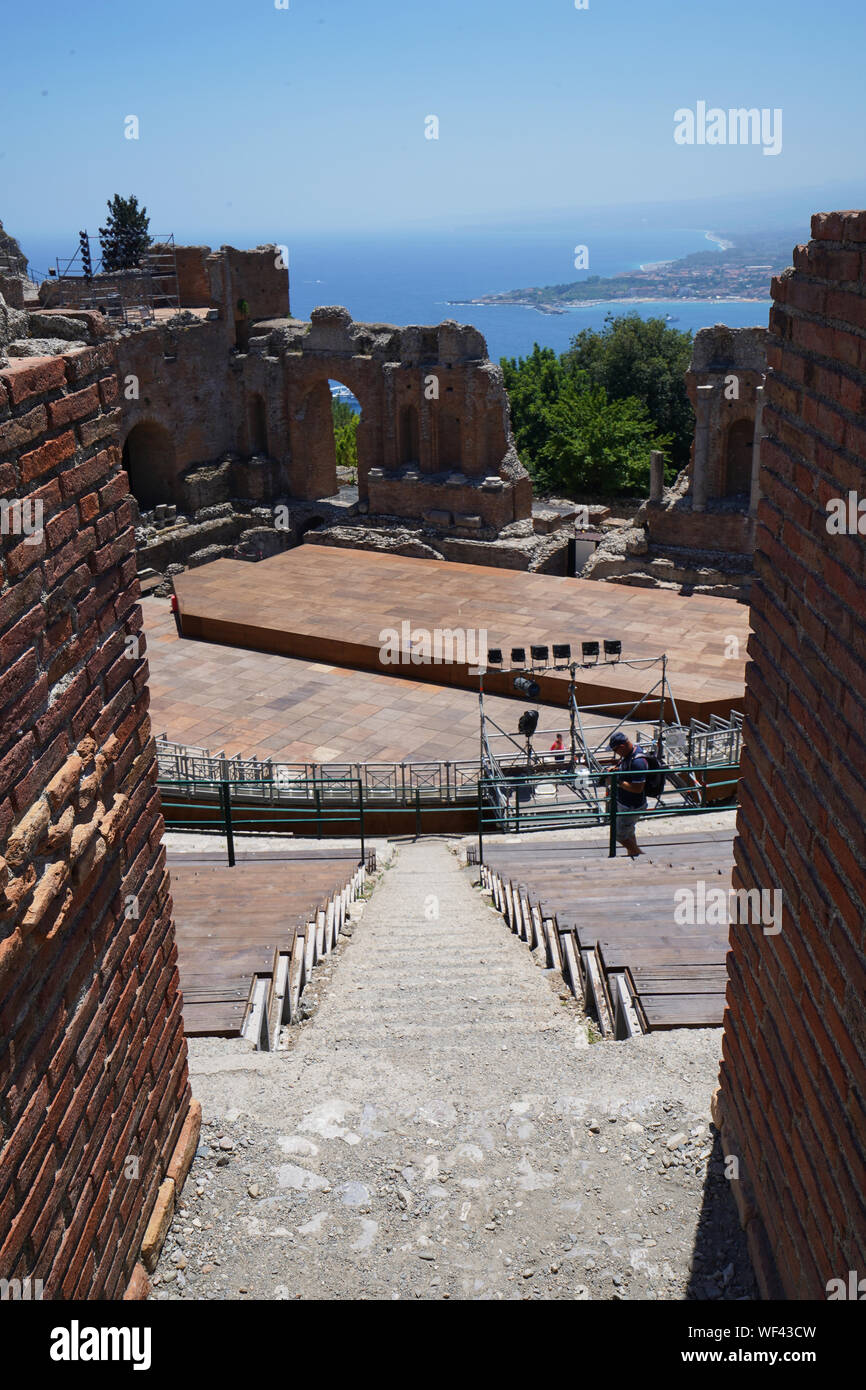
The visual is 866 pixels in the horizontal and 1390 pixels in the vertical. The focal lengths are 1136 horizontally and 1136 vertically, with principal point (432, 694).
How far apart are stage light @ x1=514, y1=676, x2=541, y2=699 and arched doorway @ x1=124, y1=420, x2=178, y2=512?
51.8 feet

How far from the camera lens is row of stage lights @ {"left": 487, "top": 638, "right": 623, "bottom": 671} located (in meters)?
16.6

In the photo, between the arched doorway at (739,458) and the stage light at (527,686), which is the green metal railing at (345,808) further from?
the arched doorway at (739,458)

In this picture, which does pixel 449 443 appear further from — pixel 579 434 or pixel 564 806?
pixel 564 806

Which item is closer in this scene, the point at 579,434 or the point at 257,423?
the point at 257,423

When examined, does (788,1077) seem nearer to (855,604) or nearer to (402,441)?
(855,604)

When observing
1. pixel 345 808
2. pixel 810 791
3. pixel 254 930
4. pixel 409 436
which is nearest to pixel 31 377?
pixel 810 791

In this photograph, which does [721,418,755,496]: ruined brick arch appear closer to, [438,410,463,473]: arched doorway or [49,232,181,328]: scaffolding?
[438,410,463,473]: arched doorway

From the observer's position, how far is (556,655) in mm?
16906

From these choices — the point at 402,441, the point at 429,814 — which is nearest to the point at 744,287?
the point at 402,441

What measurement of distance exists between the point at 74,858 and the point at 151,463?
27827mm

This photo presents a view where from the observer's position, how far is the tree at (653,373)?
141ft

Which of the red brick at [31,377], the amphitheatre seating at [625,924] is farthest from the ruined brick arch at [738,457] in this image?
the red brick at [31,377]

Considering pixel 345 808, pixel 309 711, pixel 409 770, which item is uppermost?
pixel 309 711

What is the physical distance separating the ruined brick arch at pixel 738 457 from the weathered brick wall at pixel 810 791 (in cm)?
2130
